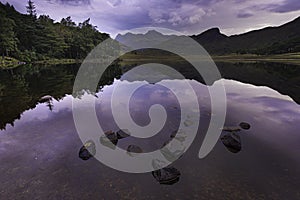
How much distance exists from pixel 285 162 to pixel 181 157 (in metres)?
4.92

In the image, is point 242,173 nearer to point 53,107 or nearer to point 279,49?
point 53,107

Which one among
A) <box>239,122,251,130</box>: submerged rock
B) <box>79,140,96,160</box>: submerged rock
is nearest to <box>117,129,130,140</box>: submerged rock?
<box>79,140,96,160</box>: submerged rock

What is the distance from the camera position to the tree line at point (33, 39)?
68.2m

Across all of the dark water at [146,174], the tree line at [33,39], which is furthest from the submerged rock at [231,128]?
the tree line at [33,39]

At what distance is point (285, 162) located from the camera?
343 inches

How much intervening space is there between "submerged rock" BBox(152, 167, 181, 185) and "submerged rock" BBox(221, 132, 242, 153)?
3933 millimetres

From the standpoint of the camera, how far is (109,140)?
1080cm

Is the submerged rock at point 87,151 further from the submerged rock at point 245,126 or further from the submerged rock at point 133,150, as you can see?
the submerged rock at point 245,126

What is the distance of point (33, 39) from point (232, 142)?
101 m

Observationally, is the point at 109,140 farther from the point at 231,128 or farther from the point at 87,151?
the point at 231,128

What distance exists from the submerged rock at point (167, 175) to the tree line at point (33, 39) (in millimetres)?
79645

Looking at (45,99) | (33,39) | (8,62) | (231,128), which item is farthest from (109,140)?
(33,39)

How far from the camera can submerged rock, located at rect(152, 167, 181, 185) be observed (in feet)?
24.7

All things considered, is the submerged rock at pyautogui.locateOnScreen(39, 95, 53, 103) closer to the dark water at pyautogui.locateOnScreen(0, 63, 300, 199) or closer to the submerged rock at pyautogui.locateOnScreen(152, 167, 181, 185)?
the dark water at pyautogui.locateOnScreen(0, 63, 300, 199)
